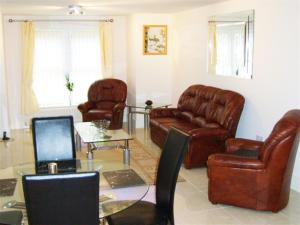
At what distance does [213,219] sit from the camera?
3.52 metres

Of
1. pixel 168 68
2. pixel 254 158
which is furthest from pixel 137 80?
pixel 254 158

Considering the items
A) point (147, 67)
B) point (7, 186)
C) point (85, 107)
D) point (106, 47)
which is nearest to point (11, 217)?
point (7, 186)

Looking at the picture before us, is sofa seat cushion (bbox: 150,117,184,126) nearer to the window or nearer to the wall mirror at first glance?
the wall mirror

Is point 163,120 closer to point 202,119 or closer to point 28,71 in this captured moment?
point 202,119

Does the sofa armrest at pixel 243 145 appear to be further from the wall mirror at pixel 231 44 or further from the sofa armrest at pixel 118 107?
the sofa armrest at pixel 118 107

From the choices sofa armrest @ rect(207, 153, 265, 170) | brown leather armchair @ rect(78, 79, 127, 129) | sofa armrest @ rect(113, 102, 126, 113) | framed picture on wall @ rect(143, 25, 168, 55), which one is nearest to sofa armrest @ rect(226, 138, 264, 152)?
sofa armrest @ rect(207, 153, 265, 170)

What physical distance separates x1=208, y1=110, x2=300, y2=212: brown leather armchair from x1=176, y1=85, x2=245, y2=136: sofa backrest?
1.09 m

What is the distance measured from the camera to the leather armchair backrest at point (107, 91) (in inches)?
293

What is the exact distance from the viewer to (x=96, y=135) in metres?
4.96

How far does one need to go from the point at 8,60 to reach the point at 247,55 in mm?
4741

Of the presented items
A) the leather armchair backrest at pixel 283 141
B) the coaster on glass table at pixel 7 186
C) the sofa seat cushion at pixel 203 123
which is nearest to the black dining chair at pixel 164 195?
the coaster on glass table at pixel 7 186

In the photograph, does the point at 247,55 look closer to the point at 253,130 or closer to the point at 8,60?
the point at 253,130

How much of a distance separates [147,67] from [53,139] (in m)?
4.29

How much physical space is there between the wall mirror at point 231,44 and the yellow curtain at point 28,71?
3.55m
